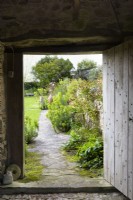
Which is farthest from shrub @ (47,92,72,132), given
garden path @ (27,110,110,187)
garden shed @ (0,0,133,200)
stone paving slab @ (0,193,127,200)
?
stone paving slab @ (0,193,127,200)

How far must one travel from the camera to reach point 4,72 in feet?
16.9

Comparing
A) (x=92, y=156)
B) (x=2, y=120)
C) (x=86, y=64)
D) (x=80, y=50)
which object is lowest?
(x=92, y=156)

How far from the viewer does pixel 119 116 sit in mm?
4547

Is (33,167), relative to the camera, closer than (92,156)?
Yes

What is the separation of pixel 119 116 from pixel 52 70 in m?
9.81

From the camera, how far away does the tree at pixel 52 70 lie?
1407 cm

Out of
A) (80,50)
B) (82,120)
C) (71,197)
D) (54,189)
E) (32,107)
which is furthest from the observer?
(32,107)

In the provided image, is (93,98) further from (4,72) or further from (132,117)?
(132,117)

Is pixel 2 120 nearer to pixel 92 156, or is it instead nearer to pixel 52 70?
pixel 92 156

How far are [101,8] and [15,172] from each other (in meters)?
3.14

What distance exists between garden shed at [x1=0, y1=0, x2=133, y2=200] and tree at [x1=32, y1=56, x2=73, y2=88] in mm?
8756

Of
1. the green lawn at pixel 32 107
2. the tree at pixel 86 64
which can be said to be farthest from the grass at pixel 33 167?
the tree at pixel 86 64

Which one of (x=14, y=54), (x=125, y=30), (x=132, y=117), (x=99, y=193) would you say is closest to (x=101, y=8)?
(x=125, y=30)

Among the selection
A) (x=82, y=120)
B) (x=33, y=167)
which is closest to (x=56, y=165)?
(x=33, y=167)
